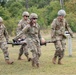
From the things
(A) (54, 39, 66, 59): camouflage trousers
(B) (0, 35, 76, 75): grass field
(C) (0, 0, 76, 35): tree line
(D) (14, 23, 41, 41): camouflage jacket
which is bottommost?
(B) (0, 35, 76, 75): grass field

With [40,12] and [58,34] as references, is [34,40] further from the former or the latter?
[40,12]

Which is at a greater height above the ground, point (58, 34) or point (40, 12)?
point (40, 12)

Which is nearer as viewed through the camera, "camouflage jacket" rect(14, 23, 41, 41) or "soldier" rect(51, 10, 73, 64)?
"camouflage jacket" rect(14, 23, 41, 41)

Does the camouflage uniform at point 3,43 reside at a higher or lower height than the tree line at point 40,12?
lower

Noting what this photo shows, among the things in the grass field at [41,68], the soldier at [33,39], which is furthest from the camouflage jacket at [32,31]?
the grass field at [41,68]

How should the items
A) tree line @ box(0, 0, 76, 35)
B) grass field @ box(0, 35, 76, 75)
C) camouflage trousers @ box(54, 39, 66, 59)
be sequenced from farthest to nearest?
tree line @ box(0, 0, 76, 35)
camouflage trousers @ box(54, 39, 66, 59)
grass field @ box(0, 35, 76, 75)

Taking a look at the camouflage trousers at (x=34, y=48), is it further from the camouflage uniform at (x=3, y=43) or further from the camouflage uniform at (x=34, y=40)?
the camouflage uniform at (x=3, y=43)

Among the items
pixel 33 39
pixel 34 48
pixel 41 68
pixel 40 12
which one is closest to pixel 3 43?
pixel 33 39

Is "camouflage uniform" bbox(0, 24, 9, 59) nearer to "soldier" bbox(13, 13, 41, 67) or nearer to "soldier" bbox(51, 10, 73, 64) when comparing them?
"soldier" bbox(13, 13, 41, 67)

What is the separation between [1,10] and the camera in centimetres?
3997

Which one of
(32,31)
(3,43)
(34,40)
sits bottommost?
(3,43)

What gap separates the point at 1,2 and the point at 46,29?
14.9 m

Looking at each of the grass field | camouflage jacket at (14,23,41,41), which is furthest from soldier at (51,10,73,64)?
camouflage jacket at (14,23,41,41)

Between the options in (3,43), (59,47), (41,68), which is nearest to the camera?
(41,68)
